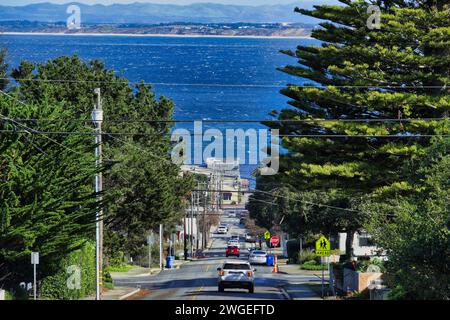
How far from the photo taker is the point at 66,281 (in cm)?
3816

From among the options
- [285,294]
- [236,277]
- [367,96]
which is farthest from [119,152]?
[367,96]

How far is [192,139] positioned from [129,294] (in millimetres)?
59259

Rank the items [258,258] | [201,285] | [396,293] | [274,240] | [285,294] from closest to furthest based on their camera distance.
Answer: [396,293] < [285,294] < [201,285] < [258,258] < [274,240]

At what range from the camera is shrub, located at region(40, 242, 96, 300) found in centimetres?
3800

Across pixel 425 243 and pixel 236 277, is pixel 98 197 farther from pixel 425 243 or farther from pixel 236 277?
pixel 425 243

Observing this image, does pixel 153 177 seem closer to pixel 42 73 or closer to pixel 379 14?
pixel 42 73

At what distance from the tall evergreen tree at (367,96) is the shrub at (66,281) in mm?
8936

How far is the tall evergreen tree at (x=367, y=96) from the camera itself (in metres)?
38.3

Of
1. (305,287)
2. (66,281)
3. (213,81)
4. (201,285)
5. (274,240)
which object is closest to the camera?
(66,281)

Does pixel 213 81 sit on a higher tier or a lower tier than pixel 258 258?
higher

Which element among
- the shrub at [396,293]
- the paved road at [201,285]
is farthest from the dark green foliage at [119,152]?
the shrub at [396,293]

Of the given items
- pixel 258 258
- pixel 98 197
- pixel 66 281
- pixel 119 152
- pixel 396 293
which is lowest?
pixel 258 258

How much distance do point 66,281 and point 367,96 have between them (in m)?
13.6

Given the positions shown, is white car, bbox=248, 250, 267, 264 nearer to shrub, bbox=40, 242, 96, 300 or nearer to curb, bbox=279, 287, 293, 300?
curb, bbox=279, 287, 293, 300
